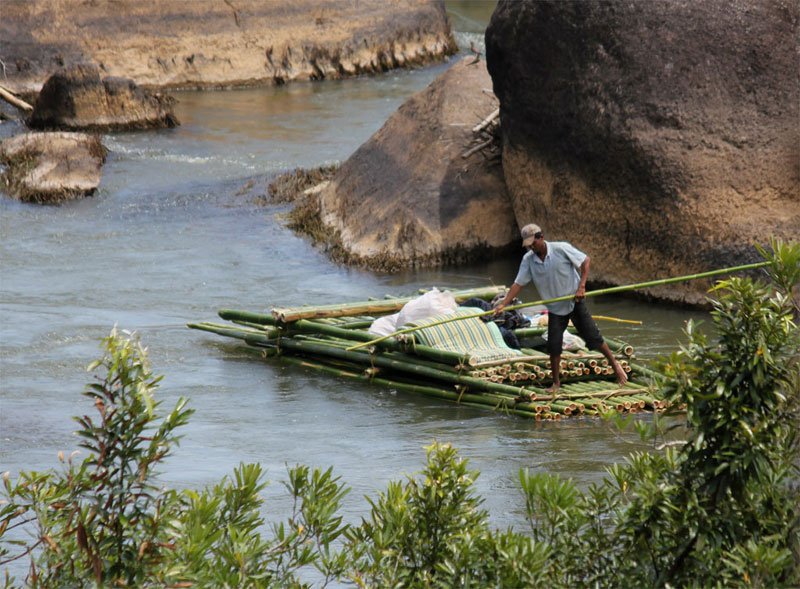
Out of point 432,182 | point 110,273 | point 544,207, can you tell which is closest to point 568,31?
point 544,207

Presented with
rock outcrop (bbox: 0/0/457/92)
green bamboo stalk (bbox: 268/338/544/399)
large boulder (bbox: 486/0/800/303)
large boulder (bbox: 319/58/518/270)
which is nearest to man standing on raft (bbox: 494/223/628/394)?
green bamboo stalk (bbox: 268/338/544/399)

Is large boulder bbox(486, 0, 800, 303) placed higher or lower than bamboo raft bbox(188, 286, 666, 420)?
higher

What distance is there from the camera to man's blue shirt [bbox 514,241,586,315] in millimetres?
7184

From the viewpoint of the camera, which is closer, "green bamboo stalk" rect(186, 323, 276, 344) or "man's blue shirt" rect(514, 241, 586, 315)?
"man's blue shirt" rect(514, 241, 586, 315)

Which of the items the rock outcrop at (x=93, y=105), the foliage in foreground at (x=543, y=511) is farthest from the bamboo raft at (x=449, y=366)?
the rock outcrop at (x=93, y=105)

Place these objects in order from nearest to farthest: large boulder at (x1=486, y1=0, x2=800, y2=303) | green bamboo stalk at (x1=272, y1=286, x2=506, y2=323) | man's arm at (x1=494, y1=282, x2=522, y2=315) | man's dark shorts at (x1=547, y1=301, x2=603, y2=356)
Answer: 1. man's dark shorts at (x1=547, y1=301, x2=603, y2=356)
2. man's arm at (x1=494, y1=282, x2=522, y2=315)
3. green bamboo stalk at (x1=272, y1=286, x2=506, y2=323)
4. large boulder at (x1=486, y1=0, x2=800, y2=303)

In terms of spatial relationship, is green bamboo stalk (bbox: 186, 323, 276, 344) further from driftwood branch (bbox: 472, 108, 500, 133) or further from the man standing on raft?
driftwood branch (bbox: 472, 108, 500, 133)

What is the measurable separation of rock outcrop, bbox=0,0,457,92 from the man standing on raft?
1473cm

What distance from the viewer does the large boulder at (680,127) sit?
374 inches

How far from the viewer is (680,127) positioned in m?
9.60

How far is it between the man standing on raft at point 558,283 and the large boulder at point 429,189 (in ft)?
14.2

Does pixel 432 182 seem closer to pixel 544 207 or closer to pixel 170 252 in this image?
pixel 544 207

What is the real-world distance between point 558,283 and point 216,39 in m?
15.7

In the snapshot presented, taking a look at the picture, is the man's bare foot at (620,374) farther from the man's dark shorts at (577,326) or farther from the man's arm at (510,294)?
the man's arm at (510,294)
